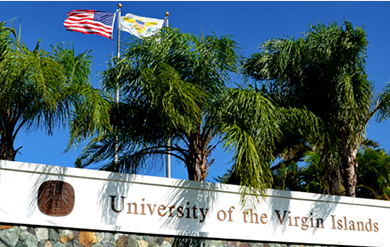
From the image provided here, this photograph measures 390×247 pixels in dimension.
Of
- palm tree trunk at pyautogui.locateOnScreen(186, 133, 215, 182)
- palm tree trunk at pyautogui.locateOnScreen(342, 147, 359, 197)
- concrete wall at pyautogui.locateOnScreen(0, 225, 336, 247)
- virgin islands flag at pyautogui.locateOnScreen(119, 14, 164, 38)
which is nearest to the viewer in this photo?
concrete wall at pyautogui.locateOnScreen(0, 225, 336, 247)

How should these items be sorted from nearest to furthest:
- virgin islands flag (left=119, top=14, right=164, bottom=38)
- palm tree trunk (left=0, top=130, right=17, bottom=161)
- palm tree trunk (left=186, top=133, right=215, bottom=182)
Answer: palm tree trunk (left=0, top=130, right=17, bottom=161), palm tree trunk (left=186, top=133, right=215, bottom=182), virgin islands flag (left=119, top=14, right=164, bottom=38)

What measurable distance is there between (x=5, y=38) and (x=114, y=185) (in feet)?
10.7

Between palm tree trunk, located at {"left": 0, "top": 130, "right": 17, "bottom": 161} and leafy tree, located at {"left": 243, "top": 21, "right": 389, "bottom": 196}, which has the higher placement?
leafy tree, located at {"left": 243, "top": 21, "right": 389, "bottom": 196}

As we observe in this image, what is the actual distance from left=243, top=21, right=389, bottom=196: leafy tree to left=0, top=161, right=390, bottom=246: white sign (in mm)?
1111

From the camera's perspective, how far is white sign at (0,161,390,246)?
8.42 m

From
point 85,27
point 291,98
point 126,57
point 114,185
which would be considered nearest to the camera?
point 114,185

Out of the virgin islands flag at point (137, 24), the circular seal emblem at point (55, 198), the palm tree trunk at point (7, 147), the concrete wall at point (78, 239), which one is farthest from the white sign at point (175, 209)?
the virgin islands flag at point (137, 24)

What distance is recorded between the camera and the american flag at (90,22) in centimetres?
1700

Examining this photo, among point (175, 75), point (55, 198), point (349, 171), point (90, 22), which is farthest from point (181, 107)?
point (90, 22)

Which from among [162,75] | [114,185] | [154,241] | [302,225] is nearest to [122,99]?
[162,75]

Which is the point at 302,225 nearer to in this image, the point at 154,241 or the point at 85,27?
the point at 154,241

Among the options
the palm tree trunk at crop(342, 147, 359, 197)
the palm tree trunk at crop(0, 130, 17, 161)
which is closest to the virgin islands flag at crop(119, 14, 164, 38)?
the palm tree trunk at crop(342, 147, 359, 197)

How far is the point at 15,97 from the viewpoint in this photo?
28.8ft

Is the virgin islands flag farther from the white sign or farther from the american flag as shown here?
the white sign
